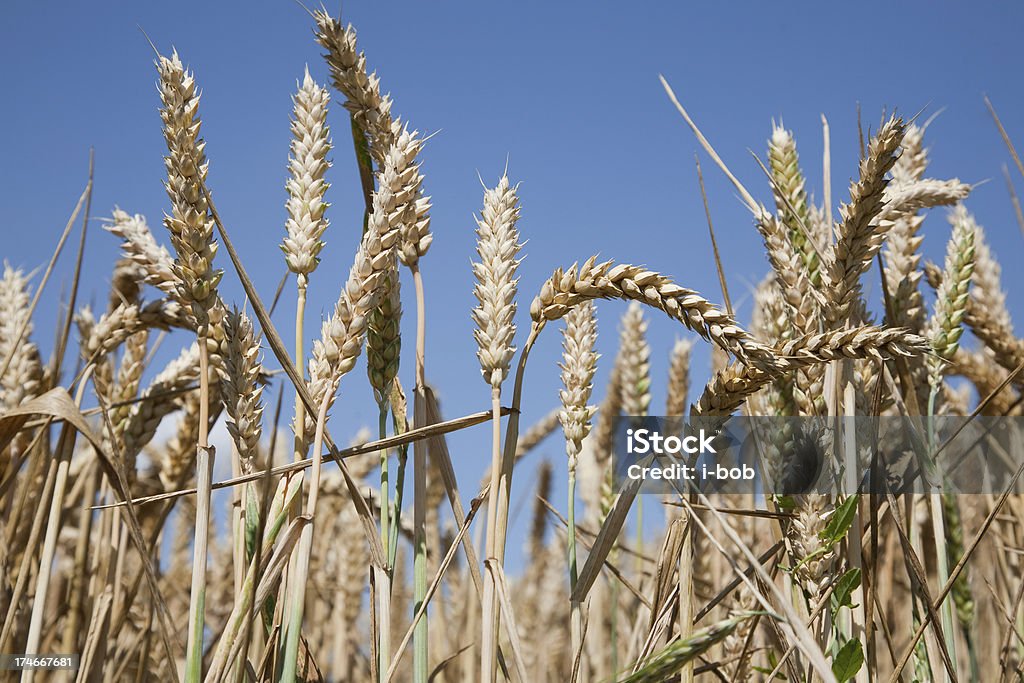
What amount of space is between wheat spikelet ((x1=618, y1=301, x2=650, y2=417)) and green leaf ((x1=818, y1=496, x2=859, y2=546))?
1.24 metres

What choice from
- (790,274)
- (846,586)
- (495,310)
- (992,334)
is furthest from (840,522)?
(992,334)

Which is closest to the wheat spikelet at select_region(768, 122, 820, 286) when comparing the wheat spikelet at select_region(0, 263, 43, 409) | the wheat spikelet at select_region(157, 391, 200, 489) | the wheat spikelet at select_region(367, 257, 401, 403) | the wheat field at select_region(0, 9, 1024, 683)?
the wheat field at select_region(0, 9, 1024, 683)

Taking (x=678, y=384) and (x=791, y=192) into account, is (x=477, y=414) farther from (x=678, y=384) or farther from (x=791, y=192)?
(x=678, y=384)

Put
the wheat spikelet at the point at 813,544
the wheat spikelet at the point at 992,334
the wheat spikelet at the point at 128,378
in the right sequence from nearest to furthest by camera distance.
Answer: the wheat spikelet at the point at 813,544
the wheat spikelet at the point at 128,378
the wheat spikelet at the point at 992,334

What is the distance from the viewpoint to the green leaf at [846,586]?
50.3 inches

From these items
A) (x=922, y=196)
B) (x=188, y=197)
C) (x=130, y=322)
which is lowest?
(x=188, y=197)

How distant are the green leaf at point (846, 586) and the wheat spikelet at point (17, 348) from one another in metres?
1.74

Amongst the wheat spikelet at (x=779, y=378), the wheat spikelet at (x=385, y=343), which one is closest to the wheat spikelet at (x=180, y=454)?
the wheat spikelet at (x=385, y=343)

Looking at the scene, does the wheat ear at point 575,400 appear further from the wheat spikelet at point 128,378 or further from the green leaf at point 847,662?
the wheat spikelet at point 128,378

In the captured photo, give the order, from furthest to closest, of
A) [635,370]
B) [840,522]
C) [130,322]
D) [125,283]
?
[635,370], [125,283], [130,322], [840,522]

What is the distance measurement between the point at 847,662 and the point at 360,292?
2.84 feet

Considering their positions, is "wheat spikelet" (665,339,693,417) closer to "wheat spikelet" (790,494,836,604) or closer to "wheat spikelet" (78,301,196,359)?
"wheat spikelet" (790,494,836,604)

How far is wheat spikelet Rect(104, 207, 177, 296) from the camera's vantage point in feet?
4.22

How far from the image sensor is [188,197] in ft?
3.44
